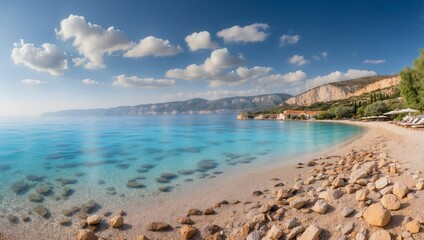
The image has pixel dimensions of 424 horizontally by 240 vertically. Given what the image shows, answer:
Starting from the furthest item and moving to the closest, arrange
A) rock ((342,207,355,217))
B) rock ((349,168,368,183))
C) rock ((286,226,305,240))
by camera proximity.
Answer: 1. rock ((349,168,368,183))
2. rock ((342,207,355,217))
3. rock ((286,226,305,240))

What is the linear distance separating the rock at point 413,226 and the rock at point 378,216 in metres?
0.38

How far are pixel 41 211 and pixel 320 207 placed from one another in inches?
358

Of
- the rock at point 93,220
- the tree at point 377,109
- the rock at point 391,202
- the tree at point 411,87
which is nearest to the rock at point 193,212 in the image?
the rock at point 93,220

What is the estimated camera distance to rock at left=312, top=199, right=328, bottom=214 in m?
7.02

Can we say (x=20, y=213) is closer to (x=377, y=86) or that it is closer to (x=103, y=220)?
(x=103, y=220)

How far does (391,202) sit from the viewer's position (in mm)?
6375

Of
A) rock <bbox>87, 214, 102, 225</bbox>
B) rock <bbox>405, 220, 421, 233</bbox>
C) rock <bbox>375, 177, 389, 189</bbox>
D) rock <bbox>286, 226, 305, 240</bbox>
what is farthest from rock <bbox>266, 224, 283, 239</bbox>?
rock <bbox>87, 214, 102, 225</bbox>

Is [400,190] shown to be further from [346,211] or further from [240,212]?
[240,212]

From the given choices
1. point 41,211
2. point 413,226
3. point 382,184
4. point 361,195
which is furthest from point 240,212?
point 41,211

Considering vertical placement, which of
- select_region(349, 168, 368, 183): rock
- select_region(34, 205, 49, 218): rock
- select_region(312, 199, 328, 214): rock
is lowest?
select_region(34, 205, 49, 218): rock

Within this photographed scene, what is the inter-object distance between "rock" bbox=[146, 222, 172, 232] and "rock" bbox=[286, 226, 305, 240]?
3.33 meters

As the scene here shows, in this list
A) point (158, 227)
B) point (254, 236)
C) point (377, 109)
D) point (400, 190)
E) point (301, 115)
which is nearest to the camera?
Result: point (254, 236)

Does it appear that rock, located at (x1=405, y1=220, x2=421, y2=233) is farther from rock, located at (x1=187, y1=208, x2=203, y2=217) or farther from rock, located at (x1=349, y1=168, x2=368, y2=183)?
rock, located at (x1=187, y1=208, x2=203, y2=217)

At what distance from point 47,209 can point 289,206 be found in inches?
327
